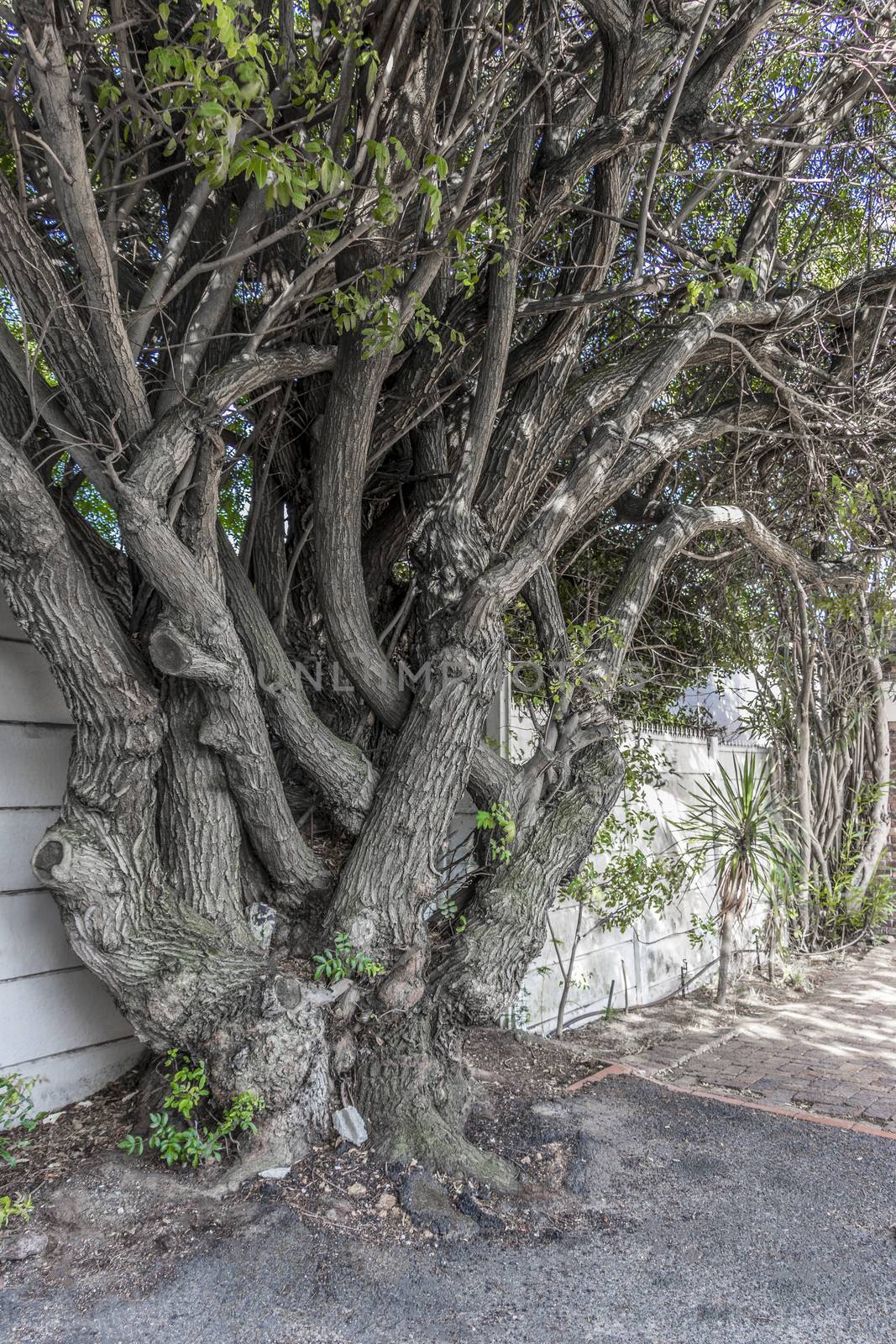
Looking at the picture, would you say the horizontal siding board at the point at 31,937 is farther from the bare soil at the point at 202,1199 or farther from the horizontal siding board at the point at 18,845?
the bare soil at the point at 202,1199

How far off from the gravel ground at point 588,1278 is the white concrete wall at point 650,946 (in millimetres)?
1587

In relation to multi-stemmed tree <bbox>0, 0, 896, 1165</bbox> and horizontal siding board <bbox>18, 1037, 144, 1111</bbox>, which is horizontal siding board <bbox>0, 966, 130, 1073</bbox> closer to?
horizontal siding board <bbox>18, 1037, 144, 1111</bbox>

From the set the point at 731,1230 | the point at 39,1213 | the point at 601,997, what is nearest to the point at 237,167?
the point at 39,1213

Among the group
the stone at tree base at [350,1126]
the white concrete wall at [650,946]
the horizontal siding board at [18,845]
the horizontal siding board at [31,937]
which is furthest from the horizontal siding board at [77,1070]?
the white concrete wall at [650,946]

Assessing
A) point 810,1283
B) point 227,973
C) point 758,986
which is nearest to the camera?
point 810,1283

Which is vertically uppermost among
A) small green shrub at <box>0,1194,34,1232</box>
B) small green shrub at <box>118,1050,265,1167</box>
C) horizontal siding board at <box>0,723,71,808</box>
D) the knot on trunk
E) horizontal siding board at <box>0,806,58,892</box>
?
horizontal siding board at <box>0,723,71,808</box>

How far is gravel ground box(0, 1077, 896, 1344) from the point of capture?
2084mm

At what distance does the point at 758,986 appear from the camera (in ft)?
20.5

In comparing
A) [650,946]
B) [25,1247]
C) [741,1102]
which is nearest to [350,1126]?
[25,1247]

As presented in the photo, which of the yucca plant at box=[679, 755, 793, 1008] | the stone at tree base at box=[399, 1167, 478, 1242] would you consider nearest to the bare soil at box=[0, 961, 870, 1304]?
the stone at tree base at box=[399, 1167, 478, 1242]

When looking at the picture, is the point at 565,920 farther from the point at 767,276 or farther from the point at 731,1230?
the point at 767,276

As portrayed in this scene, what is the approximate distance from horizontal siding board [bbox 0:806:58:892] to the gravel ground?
4.12 ft

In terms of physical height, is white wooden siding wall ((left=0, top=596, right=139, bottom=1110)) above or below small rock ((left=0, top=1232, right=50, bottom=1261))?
above

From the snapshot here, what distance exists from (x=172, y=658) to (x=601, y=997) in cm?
359
